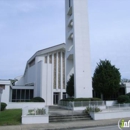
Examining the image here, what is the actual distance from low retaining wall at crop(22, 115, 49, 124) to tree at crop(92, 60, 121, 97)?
16.4 m

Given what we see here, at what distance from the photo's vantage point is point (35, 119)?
15.3 m

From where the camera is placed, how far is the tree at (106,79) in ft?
98.1

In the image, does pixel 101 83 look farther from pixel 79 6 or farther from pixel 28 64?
pixel 28 64

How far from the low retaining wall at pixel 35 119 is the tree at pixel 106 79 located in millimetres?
16390

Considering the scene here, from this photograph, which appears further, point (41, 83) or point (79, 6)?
point (41, 83)

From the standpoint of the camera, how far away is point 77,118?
56.2ft

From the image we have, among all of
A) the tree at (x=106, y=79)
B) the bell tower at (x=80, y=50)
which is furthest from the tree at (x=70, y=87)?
the tree at (x=106, y=79)

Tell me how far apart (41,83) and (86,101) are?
48.6 ft

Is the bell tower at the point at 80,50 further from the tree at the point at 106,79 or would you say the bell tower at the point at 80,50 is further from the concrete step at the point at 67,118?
the concrete step at the point at 67,118

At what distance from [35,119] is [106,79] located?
1757cm

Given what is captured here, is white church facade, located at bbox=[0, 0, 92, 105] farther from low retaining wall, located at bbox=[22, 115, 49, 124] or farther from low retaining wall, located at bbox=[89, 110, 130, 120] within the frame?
low retaining wall, located at bbox=[22, 115, 49, 124]

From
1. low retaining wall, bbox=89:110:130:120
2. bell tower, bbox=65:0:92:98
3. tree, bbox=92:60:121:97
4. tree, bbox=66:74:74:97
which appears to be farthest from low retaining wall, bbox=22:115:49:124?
tree, bbox=92:60:121:97

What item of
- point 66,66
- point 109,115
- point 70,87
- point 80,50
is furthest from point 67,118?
point 66,66

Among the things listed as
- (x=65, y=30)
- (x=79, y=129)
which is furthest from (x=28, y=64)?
(x=79, y=129)
